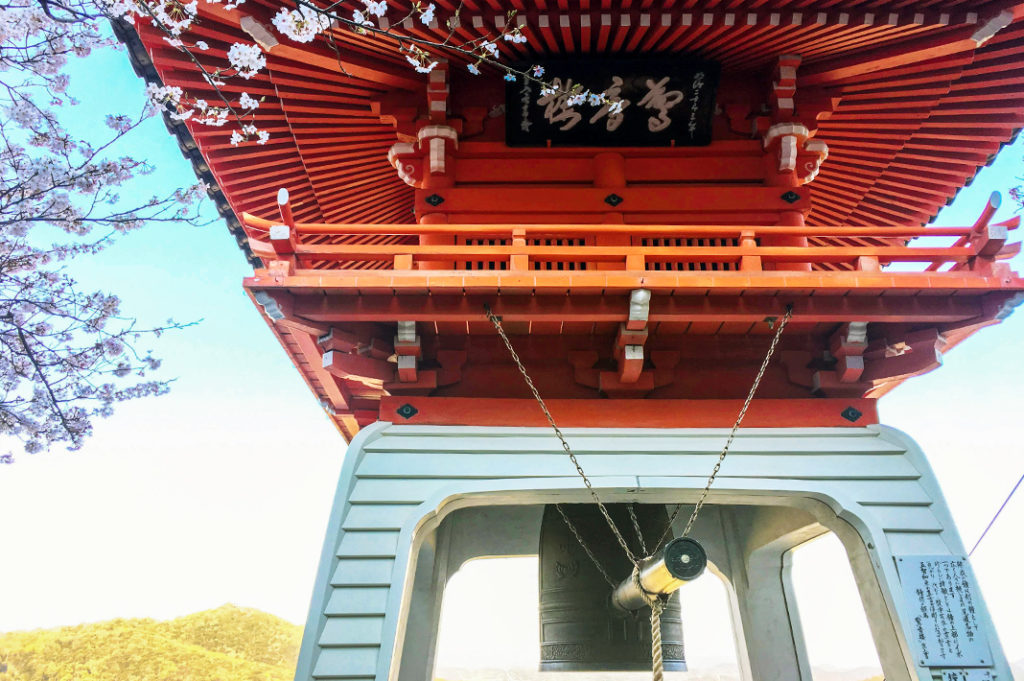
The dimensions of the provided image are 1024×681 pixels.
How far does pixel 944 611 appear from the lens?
4.29 meters

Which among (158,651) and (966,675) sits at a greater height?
(158,651)

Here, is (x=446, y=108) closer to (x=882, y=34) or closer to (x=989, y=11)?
(x=882, y=34)

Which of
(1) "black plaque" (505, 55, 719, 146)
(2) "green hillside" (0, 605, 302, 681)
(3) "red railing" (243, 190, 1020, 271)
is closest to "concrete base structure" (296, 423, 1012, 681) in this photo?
(3) "red railing" (243, 190, 1020, 271)

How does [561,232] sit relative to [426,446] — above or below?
above

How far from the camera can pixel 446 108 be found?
6.00 metres

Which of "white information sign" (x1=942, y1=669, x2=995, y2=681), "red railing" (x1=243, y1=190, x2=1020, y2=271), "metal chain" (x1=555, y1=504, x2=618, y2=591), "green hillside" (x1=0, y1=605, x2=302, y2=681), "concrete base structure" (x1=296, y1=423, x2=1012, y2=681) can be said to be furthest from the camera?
"green hillside" (x1=0, y1=605, x2=302, y2=681)

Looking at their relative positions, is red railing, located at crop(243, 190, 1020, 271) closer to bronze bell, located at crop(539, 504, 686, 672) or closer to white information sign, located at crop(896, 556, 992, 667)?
white information sign, located at crop(896, 556, 992, 667)

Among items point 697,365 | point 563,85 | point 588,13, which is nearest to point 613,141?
point 563,85

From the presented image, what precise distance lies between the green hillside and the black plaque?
1034 cm

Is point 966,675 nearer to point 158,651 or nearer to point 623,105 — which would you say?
point 623,105

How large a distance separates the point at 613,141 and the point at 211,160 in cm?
381

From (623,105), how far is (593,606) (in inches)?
176

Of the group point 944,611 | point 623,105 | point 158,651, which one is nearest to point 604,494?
point 944,611

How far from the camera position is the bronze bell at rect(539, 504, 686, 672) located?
220 inches
